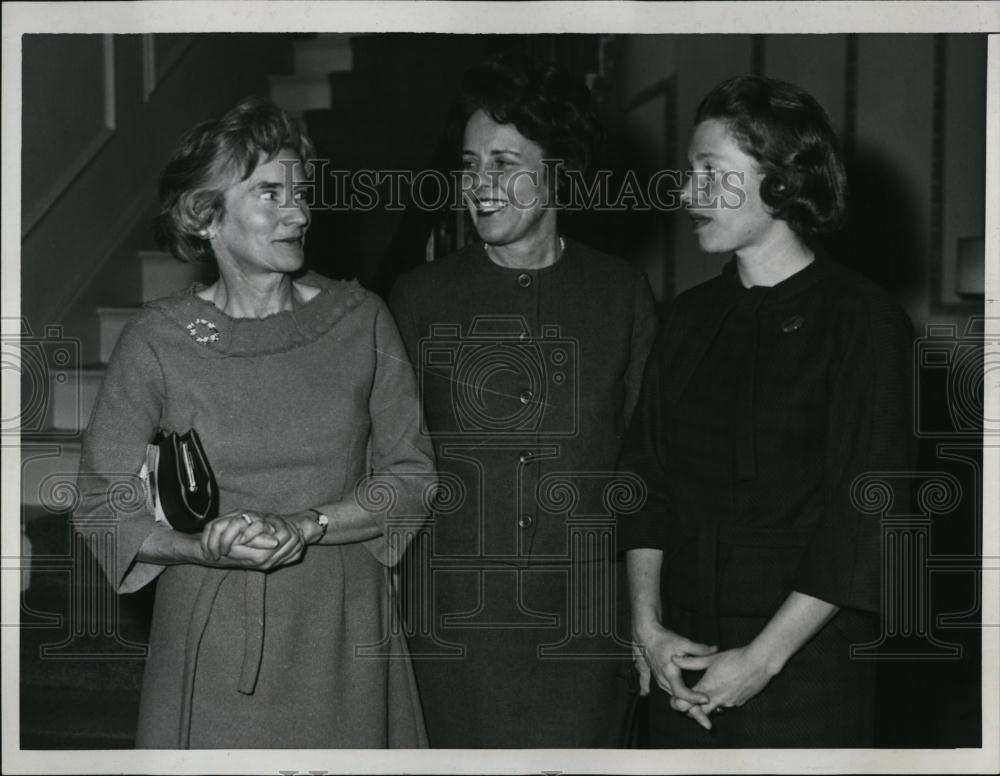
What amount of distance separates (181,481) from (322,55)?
247 centimetres

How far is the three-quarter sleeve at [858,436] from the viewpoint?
7.68 feet

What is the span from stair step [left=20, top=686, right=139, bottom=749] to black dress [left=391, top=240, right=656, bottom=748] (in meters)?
0.69

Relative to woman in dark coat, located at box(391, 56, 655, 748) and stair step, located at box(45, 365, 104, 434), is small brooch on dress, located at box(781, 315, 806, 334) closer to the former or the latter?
woman in dark coat, located at box(391, 56, 655, 748)

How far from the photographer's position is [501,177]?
8.55 feet

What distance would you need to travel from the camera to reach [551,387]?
2.65 meters

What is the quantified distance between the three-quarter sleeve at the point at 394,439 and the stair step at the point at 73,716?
74 centimetres

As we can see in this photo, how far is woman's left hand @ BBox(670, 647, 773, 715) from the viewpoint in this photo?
240cm

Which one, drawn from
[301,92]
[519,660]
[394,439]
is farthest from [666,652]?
Result: [301,92]

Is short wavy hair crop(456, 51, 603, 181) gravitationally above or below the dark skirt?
above

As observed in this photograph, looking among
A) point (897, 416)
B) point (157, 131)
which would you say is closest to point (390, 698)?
point (897, 416)

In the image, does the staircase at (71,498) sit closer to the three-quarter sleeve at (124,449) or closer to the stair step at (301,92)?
the three-quarter sleeve at (124,449)

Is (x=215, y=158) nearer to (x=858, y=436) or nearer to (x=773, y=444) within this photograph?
(x=773, y=444)

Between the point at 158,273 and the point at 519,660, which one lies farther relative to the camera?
the point at 158,273

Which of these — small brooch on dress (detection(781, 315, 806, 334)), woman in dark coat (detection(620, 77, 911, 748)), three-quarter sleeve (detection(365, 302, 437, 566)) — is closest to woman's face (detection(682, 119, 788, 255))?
woman in dark coat (detection(620, 77, 911, 748))
